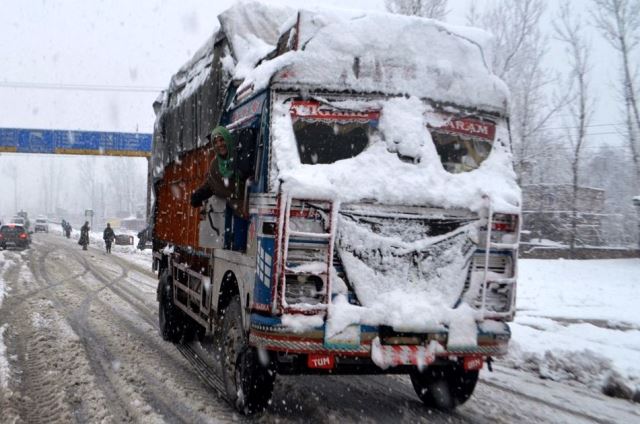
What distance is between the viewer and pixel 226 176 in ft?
→ 16.6

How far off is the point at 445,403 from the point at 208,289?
2.68 meters

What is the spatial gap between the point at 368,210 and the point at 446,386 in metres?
2.22

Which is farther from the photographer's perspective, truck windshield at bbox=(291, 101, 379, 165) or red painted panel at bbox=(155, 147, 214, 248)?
red painted panel at bbox=(155, 147, 214, 248)

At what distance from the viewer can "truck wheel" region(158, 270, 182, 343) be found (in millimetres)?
8555

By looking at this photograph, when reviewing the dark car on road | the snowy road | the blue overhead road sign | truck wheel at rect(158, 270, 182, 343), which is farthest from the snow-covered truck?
the blue overhead road sign

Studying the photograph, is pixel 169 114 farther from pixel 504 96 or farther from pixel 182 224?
pixel 504 96

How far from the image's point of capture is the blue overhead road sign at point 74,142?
38281 millimetres

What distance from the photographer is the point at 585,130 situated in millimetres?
25828

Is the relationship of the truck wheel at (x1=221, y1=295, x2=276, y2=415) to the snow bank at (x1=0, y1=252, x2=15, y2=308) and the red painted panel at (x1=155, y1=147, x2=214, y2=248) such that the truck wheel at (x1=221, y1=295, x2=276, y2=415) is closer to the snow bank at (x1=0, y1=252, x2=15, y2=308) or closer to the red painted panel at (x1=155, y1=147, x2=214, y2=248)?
the red painted panel at (x1=155, y1=147, x2=214, y2=248)

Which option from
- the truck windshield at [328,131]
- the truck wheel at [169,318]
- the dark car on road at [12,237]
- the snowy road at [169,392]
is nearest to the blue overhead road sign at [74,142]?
the dark car on road at [12,237]

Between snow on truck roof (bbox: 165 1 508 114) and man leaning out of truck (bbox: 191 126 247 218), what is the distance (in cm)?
54

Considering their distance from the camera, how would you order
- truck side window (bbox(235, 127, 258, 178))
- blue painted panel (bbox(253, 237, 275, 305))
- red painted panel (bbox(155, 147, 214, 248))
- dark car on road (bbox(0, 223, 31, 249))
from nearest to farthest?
blue painted panel (bbox(253, 237, 275, 305))
truck side window (bbox(235, 127, 258, 178))
red painted panel (bbox(155, 147, 214, 248))
dark car on road (bbox(0, 223, 31, 249))

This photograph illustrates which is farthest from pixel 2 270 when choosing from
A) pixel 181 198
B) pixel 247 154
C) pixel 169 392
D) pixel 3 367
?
pixel 247 154

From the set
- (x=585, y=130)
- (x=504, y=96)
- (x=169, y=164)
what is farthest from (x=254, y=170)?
(x=585, y=130)
